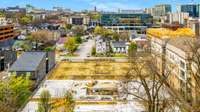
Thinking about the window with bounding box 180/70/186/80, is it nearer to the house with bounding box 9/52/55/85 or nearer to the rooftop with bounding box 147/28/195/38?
the house with bounding box 9/52/55/85

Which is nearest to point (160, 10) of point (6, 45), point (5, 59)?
point (6, 45)

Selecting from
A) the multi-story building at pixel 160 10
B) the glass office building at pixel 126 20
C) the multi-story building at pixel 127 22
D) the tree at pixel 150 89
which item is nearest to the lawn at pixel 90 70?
the tree at pixel 150 89

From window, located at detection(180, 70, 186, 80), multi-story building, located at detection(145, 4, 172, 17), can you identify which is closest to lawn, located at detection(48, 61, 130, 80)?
window, located at detection(180, 70, 186, 80)

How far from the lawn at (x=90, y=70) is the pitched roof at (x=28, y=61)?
3.73 ft

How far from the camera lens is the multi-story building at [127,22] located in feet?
147

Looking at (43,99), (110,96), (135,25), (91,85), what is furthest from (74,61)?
(135,25)

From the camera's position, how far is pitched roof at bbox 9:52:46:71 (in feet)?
46.5

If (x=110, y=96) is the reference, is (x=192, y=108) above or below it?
above

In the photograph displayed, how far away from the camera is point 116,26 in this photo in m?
46.1

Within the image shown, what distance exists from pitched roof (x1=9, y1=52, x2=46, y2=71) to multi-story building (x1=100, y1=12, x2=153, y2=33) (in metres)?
28.4

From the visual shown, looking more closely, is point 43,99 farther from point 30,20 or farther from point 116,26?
point 30,20

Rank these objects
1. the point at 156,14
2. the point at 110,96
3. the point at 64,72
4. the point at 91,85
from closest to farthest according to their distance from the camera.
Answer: the point at 110,96 < the point at 91,85 < the point at 64,72 < the point at 156,14

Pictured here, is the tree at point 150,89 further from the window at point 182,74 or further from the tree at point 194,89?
the window at point 182,74

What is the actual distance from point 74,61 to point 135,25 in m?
24.4
